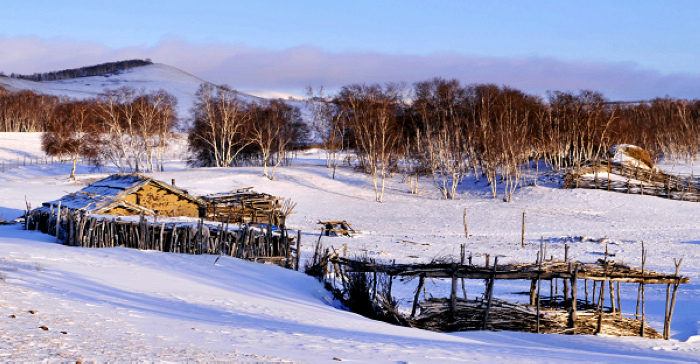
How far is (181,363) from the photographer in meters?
6.72

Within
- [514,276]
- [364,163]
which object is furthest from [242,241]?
[364,163]

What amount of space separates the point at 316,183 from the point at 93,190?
80.3ft

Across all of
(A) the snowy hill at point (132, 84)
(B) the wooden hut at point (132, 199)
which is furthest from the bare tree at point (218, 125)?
(A) the snowy hill at point (132, 84)

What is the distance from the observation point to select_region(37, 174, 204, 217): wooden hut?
24.0 metres

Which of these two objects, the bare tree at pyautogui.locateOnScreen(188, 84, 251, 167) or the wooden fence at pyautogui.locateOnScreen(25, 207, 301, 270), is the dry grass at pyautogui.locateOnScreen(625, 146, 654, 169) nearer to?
the bare tree at pyautogui.locateOnScreen(188, 84, 251, 167)

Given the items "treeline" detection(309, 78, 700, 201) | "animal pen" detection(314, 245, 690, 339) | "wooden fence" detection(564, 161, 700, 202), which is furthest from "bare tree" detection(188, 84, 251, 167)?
"animal pen" detection(314, 245, 690, 339)

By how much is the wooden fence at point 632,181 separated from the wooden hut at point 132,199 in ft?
103

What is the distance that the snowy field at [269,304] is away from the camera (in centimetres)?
779

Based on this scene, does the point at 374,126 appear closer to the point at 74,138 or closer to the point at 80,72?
the point at 74,138

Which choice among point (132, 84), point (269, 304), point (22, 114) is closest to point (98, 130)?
point (269, 304)

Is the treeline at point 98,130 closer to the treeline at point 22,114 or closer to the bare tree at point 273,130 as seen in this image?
the bare tree at point 273,130

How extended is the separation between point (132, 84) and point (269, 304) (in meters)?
164

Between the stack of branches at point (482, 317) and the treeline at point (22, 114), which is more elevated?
the treeline at point (22, 114)

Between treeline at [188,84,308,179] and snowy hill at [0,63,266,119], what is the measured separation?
67.4 m
